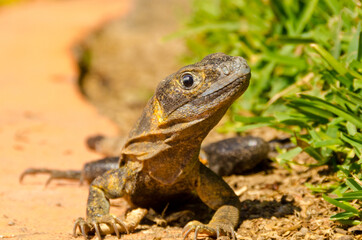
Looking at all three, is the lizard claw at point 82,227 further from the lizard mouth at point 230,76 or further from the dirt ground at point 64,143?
the lizard mouth at point 230,76

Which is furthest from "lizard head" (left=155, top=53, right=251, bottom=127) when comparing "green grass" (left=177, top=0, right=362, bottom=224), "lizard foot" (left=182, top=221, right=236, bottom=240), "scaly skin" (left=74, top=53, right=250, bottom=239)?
"green grass" (left=177, top=0, right=362, bottom=224)

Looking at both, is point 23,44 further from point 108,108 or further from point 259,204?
point 259,204

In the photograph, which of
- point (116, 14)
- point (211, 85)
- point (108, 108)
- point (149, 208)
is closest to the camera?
point (211, 85)

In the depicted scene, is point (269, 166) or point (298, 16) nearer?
point (269, 166)

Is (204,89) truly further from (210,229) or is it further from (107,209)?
(107,209)

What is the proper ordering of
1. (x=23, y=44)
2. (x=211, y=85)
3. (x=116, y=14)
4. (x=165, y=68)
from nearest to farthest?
(x=211, y=85) < (x=165, y=68) < (x=23, y=44) < (x=116, y=14)

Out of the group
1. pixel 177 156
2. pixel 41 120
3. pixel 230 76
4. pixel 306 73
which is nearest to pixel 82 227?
pixel 177 156

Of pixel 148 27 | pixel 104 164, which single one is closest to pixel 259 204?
pixel 104 164
